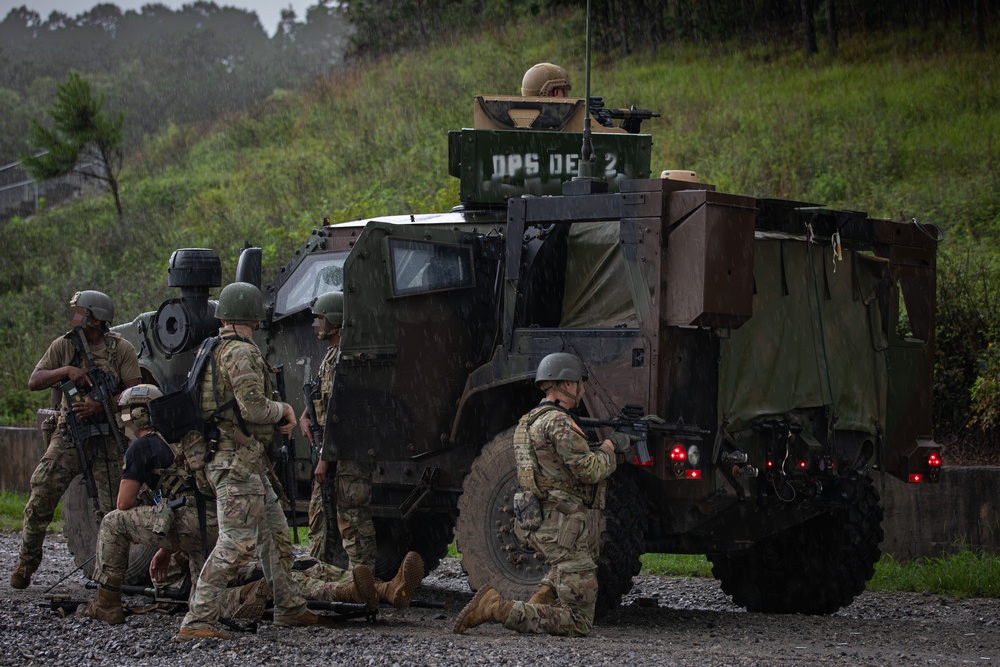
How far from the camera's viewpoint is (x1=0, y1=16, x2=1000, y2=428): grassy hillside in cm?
1700

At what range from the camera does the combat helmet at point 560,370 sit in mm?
6383

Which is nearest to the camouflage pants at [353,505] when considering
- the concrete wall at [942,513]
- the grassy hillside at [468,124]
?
the concrete wall at [942,513]

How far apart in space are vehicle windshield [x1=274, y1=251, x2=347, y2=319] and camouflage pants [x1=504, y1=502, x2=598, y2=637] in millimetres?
2685

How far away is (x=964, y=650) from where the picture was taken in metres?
6.63

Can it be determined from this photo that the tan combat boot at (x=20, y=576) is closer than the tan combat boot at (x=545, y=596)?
No

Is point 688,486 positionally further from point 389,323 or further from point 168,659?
point 168,659

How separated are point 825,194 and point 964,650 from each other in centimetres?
1027

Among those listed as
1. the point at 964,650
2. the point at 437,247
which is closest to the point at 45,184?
the point at 437,247

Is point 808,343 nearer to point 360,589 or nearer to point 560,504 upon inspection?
point 560,504

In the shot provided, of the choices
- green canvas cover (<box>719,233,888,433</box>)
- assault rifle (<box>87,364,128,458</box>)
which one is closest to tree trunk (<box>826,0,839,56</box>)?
green canvas cover (<box>719,233,888,433</box>)

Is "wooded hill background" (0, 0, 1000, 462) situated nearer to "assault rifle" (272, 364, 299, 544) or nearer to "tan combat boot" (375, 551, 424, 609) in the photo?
"tan combat boot" (375, 551, 424, 609)

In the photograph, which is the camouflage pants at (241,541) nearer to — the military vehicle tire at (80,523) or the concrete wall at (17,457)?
the military vehicle tire at (80,523)

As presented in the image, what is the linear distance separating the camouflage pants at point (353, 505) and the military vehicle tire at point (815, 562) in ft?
7.86

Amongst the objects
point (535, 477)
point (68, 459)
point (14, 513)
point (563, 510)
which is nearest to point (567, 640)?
point (563, 510)
